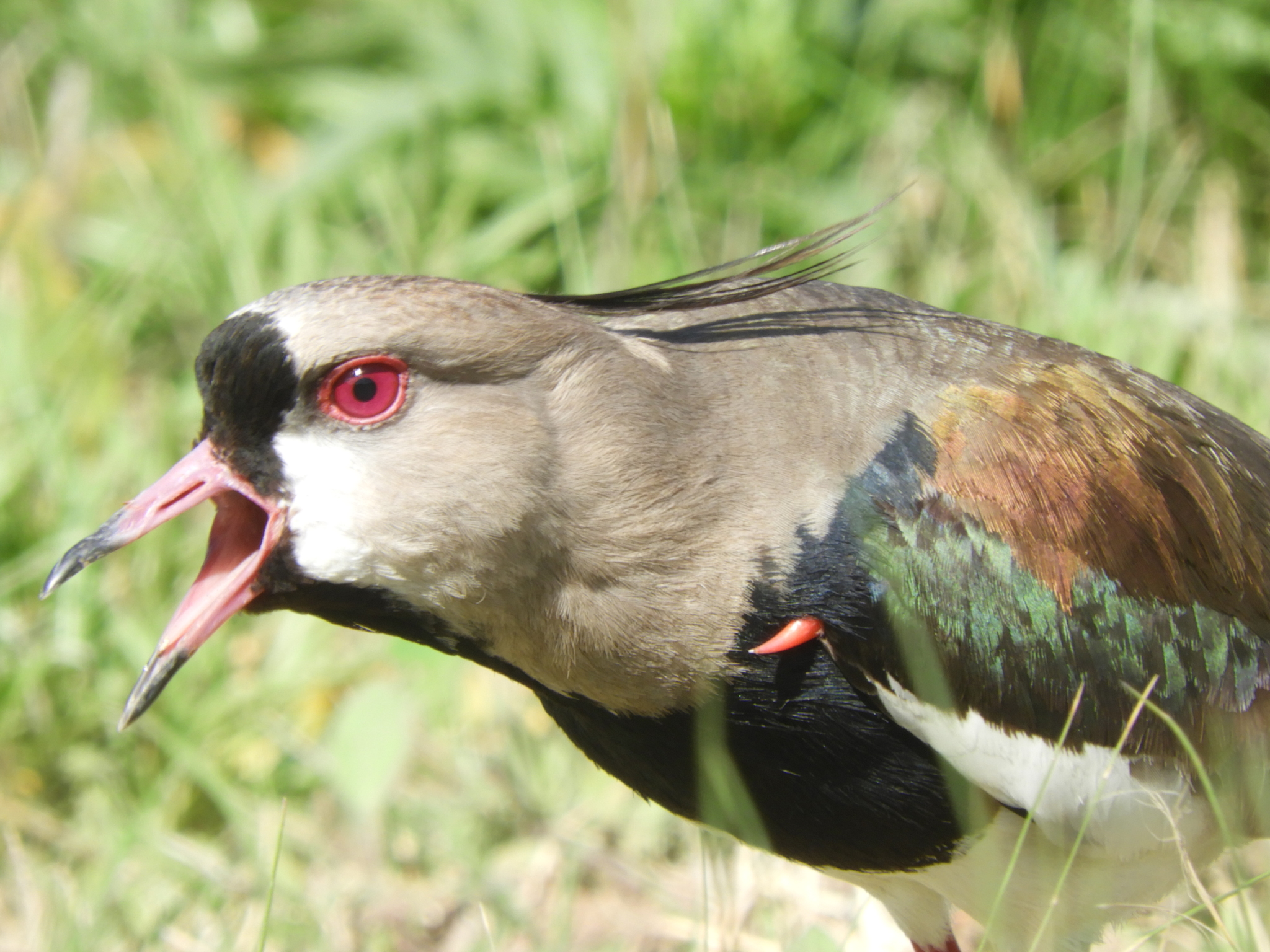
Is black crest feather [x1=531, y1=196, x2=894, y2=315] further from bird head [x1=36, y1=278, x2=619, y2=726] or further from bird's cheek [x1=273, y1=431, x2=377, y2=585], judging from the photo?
bird's cheek [x1=273, y1=431, x2=377, y2=585]

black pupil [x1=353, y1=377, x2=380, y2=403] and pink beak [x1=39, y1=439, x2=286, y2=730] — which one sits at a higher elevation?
black pupil [x1=353, y1=377, x2=380, y2=403]

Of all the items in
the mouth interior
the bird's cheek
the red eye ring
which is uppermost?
the red eye ring

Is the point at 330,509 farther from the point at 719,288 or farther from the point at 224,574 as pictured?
the point at 719,288

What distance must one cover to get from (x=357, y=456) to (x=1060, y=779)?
105cm

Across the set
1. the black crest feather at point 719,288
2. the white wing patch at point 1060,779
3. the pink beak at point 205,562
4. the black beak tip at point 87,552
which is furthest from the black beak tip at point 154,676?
the white wing patch at point 1060,779

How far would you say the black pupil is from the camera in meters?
1.76

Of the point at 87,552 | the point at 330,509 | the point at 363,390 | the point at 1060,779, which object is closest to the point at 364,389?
the point at 363,390

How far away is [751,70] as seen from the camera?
387 cm

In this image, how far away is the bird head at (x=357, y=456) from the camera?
5.71 ft

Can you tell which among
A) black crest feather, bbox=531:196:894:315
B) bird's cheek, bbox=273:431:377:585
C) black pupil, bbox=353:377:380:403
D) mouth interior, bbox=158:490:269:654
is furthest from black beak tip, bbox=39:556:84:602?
black crest feather, bbox=531:196:894:315

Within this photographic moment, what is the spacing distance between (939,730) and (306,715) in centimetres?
172

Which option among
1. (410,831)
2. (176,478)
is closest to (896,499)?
(176,478)

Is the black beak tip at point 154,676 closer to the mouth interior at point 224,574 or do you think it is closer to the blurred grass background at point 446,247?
the mouth interior at point 224,574

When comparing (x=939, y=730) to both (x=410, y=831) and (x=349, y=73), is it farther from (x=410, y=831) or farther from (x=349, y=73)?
(x=349, y=73)
